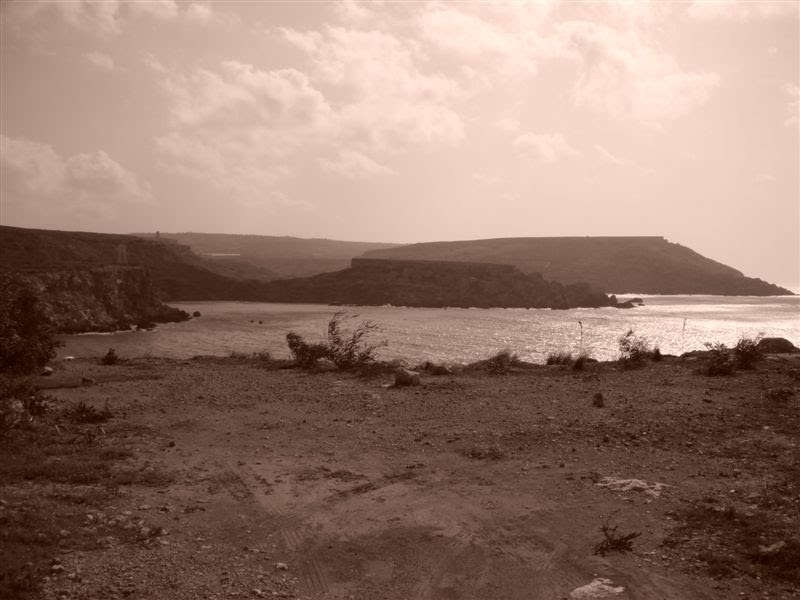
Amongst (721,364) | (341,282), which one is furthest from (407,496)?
(341,282)

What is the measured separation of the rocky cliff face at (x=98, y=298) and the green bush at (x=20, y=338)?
2962cm

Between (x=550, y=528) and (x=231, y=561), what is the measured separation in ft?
11.8

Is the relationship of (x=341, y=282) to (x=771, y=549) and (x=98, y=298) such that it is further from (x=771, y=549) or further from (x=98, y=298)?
(x=771, y=549)

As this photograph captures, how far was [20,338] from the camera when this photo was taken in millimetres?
18281

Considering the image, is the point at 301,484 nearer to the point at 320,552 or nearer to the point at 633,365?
the point at 320,552

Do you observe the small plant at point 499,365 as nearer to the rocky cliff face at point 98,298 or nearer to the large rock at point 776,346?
the large rock at point 776,346

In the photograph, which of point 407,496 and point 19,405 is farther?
point 19,405

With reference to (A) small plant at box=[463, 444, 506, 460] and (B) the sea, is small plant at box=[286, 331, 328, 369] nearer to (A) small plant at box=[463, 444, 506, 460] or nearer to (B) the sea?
(B) the sea

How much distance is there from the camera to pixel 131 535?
732 centimetres

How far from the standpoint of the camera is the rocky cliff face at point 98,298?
2013 inches

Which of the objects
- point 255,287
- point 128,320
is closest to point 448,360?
point 128,320

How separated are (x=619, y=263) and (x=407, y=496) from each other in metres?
143

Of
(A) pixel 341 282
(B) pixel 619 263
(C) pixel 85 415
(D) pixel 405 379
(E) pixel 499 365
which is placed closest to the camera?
(C) pixel 85 415

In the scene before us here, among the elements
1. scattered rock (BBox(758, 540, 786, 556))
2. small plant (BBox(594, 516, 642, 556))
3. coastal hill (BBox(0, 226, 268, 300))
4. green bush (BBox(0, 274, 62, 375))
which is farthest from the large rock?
coastal hill (BBox(0, 226, 268, 300))
